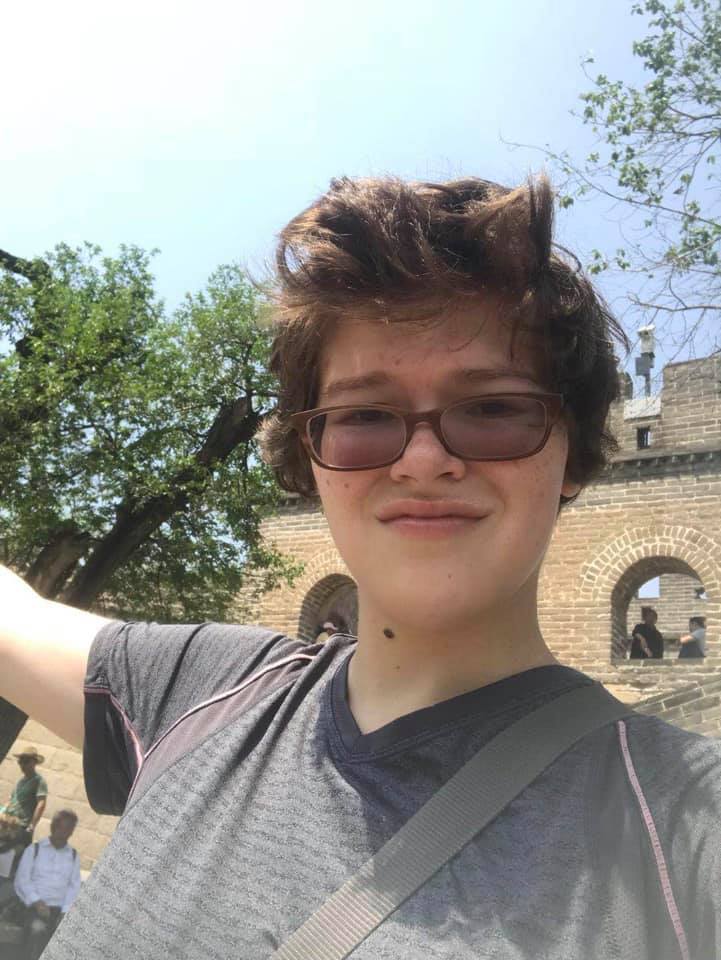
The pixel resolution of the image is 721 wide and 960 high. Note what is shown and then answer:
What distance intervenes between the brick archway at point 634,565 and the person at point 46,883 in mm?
7493

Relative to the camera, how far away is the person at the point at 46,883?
6512 mm

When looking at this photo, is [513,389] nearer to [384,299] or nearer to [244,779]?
[384,299]

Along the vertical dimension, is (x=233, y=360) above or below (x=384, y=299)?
above

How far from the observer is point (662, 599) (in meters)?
18.3

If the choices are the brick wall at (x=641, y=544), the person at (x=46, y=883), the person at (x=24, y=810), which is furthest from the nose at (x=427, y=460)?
the brick wall at (x=641, y=544)

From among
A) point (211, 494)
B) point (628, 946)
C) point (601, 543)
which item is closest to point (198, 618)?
point (211, 494)

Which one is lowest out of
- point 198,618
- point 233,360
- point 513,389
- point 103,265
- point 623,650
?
Result: point 623,650

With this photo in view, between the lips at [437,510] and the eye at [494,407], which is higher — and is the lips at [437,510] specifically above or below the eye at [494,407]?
below

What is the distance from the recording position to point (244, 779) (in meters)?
1.08

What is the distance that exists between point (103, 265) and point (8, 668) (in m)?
9.41

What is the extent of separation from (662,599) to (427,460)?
18.6 meters

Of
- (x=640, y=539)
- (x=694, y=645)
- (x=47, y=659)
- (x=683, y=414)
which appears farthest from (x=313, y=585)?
(x=47, y=659)

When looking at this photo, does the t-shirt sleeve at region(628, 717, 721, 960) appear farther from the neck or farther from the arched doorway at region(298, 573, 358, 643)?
the arched doorway at region(298, 573, 358, 643)

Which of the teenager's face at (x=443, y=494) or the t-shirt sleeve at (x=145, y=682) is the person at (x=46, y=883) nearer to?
the t-shirt sleeve at (x=145, y=682)
